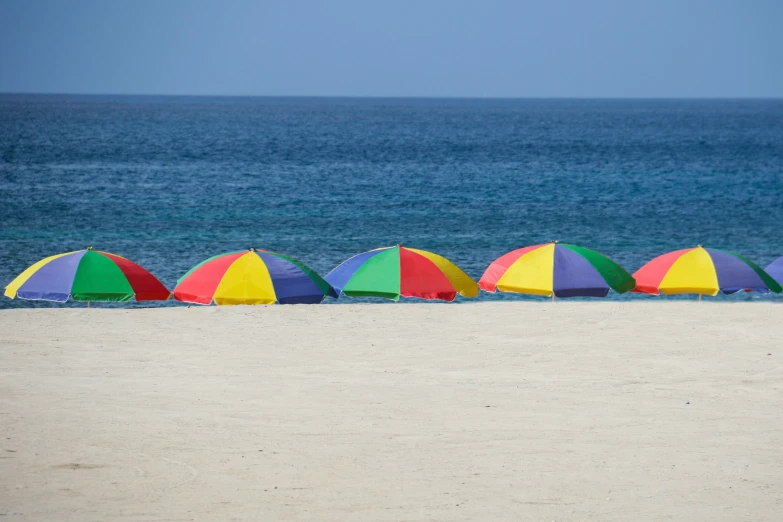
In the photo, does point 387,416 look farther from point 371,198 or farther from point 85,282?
point 371,198

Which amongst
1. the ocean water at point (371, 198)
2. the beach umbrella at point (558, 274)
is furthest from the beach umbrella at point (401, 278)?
the ocean water at point (371, 198)

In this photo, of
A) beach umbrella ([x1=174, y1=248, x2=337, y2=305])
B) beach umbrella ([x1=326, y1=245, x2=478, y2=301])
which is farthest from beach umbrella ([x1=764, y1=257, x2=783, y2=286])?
beach umbrella ([x1=174, y1=248, x2=337, y2=305])

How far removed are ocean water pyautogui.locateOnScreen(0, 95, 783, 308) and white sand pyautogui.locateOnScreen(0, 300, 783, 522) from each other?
8.46 metres

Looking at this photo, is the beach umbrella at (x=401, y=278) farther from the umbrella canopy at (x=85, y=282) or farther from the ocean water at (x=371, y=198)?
the ocean water at (x=371, y=198)

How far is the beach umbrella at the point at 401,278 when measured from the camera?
22.7 meters

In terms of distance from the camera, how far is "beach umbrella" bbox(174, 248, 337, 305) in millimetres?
22078

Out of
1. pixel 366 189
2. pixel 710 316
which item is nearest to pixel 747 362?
pixel 710 316

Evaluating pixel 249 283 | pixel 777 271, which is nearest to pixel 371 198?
pixel 777 271

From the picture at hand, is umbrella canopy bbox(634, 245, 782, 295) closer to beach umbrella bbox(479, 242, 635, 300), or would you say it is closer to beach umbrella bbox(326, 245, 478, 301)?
beach umbrella bbox(479, 242, 635, 300)

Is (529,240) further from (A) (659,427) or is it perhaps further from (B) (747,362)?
(A) (659,427)

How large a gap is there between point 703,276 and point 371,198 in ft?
127

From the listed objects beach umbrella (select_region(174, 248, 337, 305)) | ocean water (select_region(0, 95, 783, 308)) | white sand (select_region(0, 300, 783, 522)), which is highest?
ocean water (select_region(0, 95, 783, 308))

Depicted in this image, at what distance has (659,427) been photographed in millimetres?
13703

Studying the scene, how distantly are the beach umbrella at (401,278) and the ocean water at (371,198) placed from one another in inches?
208
